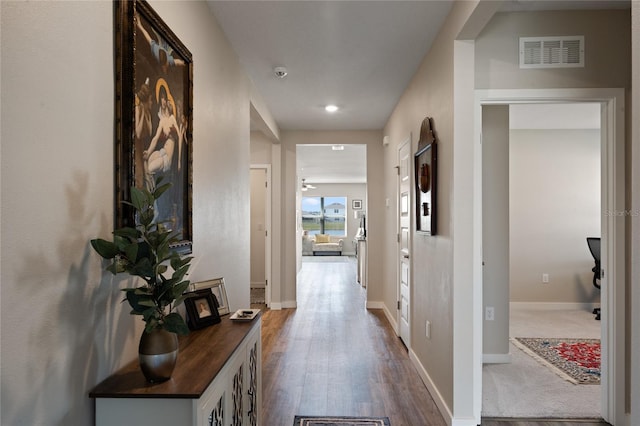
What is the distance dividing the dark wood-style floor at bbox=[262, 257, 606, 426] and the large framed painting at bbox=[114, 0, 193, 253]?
152 cm

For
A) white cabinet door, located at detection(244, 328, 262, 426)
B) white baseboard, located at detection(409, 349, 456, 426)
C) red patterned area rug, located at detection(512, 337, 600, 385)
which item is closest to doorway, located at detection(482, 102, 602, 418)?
red patterned area rug, located at detection(512, 337, 600, 385)

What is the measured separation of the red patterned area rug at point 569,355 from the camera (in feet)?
10.5

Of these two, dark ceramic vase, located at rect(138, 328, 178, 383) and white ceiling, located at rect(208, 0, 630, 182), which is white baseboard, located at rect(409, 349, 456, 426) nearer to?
dark ceramic vase, located at rect(138, 328, 178, 383)

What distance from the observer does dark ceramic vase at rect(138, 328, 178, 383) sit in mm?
1225

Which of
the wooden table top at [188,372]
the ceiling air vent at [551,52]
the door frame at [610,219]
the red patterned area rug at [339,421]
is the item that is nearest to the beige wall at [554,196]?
the door frame at [610,219]

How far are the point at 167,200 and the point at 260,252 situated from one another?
5513mm

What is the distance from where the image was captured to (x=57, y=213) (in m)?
1.06

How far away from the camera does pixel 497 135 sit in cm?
360

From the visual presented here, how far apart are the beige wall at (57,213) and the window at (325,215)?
42.3ft

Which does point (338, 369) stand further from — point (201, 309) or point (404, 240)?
point (201, 309)

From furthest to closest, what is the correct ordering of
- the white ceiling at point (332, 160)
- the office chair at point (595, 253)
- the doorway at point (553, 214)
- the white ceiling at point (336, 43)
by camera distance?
the white ceiling at point (332, 160) < the doorway at point (553, 214) < the office chair at point (595, 253) < the white ceiling at point (336, 43)

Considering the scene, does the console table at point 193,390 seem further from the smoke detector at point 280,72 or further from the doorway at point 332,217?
the doorway at point 332,217

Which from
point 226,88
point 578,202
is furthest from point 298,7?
point 578,202

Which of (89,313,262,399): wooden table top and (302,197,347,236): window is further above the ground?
(302,197,347,236): window
